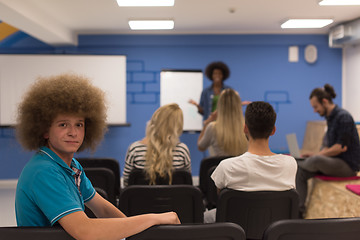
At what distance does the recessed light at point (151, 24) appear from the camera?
184 inches

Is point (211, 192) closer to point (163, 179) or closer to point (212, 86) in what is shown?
point (163, 179)

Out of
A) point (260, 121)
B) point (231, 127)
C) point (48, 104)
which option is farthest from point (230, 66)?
point (48, 104)

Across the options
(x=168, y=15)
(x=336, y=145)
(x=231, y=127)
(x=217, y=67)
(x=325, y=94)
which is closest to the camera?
(x=231, y=127)

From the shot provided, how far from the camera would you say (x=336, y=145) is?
3506mm

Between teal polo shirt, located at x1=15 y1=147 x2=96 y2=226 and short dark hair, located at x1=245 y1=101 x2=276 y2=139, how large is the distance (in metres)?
1.04

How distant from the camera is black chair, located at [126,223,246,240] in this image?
928 millimetres

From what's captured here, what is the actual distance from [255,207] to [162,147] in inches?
34.7

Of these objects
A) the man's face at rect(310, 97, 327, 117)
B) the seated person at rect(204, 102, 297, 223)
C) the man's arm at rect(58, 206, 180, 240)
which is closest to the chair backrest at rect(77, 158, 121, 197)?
the seated person at rect(204, 102, 297, 223)

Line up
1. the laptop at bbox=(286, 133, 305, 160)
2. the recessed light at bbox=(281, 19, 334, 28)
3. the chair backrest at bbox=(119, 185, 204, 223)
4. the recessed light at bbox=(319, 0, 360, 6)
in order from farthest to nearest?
1. the recessed light at bbox=(281, 19, 334, 28)
2. the laptop at bbox=(286, 133, 305, 160)
3. the recessed light at bbox=(319, 0, 360, 6)
4. the chair backrest at bbox=(119, 185, 204, 223)

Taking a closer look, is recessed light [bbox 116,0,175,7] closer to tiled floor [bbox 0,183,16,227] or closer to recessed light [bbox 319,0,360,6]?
recessed light [bbox 319,0,360,6]

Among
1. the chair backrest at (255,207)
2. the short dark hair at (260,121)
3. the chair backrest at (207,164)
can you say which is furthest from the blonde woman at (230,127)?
the chair backrest at (255,207)

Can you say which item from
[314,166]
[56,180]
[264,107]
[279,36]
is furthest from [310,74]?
[56,180]

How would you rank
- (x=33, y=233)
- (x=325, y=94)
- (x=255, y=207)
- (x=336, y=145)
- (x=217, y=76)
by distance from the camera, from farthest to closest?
1. (x=217, y=76)
2. (x=325, y=94)
3. (x=336, y=145)
4. (x=255, y=207)
5. (x=33, y=233)

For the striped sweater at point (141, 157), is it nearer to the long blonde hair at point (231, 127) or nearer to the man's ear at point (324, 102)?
the long blonde hair at point (231, 127)
